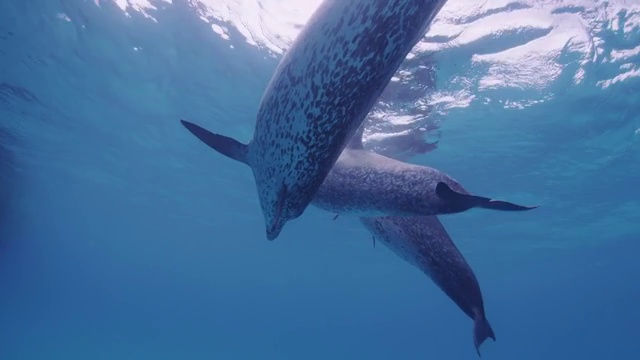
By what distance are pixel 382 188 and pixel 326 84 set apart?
170cm

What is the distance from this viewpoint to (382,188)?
4.25 meters

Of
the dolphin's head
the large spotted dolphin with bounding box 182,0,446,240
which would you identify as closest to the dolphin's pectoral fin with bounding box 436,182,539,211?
the large spotted dolphin with bounding box 182,0,446,240

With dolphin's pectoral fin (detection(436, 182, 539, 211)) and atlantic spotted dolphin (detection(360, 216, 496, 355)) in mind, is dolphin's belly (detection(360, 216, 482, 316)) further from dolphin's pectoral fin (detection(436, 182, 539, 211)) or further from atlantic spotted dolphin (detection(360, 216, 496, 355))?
dolphin's pectoral fin (detection(436, 182, 539, 211))

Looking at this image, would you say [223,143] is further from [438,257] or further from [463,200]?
[438,257]

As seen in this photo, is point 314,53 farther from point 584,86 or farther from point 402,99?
point 584,86

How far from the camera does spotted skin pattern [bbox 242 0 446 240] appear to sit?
2555 mm

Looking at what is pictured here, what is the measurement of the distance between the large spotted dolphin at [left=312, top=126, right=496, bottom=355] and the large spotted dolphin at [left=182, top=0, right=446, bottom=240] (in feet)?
3.72

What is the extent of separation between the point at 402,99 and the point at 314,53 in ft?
35.0

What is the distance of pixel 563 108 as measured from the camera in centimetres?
1404

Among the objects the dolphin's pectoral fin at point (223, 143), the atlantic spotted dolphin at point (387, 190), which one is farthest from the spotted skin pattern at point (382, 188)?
the dolphin's pectoral fin at point (223, 143)

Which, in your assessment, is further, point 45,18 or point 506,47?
point 45,18

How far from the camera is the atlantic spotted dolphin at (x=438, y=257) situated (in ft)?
14.0

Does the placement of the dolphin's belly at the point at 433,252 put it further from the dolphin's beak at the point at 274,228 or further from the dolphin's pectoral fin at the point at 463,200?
the dolphin's beak at the point at 274,228

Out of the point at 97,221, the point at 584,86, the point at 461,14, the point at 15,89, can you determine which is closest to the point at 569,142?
the point at 584,86
